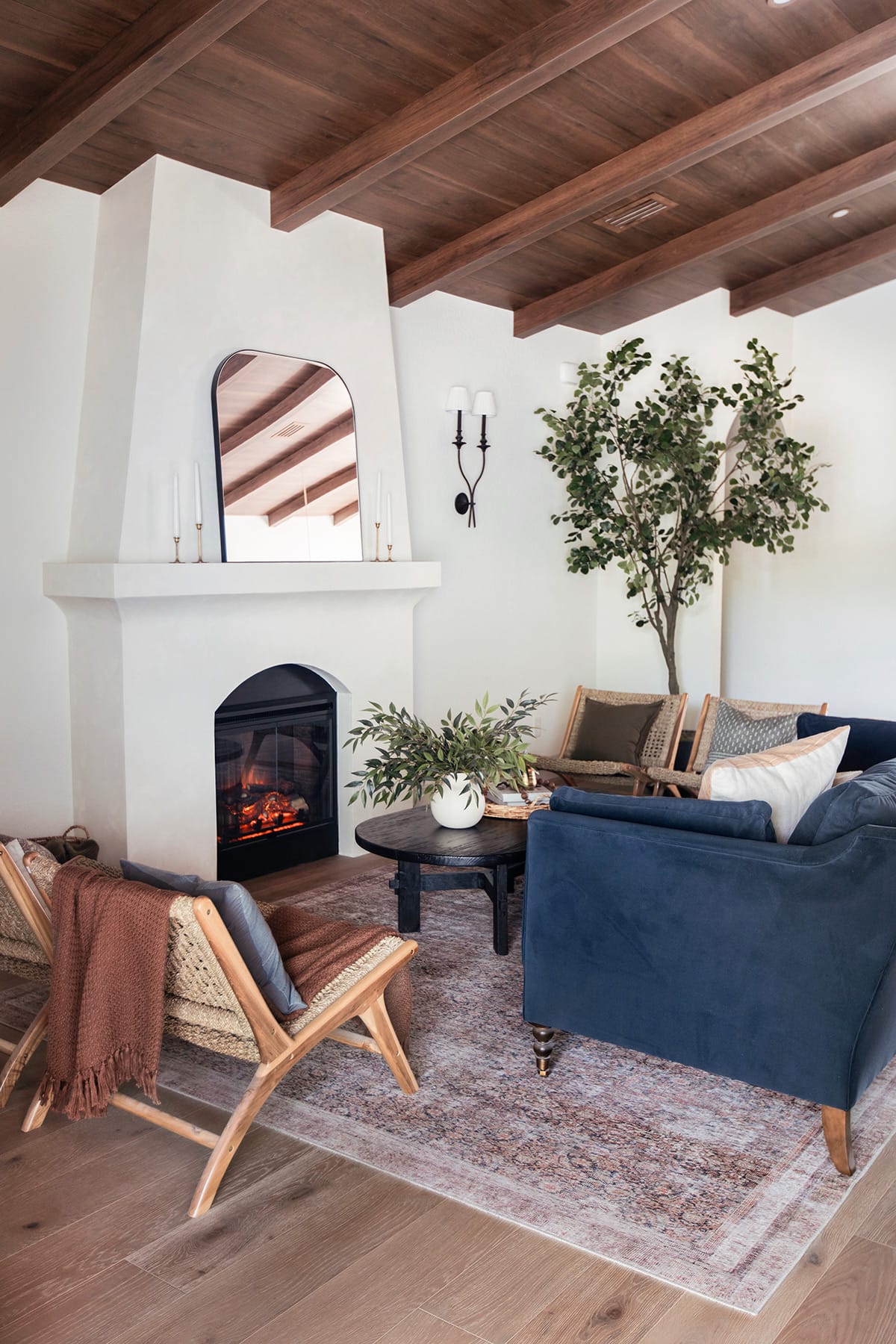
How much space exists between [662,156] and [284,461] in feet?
6.38

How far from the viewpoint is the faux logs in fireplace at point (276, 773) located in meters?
4.71

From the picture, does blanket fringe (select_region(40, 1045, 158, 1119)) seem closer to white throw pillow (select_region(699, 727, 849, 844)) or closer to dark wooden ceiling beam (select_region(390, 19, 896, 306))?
white throw pillow (select_region(699, 727, 849, 844))

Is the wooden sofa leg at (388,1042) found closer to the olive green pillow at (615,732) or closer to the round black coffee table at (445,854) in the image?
the round black coffee table at (445,854)

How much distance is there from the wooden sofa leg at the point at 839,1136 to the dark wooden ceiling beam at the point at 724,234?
13.5ft

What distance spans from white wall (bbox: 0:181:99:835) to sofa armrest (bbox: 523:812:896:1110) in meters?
2.27

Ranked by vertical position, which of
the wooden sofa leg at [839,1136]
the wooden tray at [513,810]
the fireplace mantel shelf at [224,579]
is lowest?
the wooden sofa leg at [839,1136]

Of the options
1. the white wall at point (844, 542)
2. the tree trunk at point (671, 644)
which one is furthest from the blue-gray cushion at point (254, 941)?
the white wall at point (844, 542)

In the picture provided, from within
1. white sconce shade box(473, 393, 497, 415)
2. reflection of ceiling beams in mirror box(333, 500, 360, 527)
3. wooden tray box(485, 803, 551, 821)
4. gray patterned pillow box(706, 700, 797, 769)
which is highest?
white sconce shade box(473, 393, 497, 415)

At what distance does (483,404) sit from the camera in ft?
18.5

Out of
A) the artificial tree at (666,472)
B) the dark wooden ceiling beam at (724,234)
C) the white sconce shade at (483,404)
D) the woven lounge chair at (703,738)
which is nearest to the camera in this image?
the dark wooden ceiling beam at (724,234)

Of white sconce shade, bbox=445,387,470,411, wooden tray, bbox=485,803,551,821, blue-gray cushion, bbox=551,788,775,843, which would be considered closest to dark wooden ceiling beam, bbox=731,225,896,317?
white sconce shade, bbox=445,387,470,411

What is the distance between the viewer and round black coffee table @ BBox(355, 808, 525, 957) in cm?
359

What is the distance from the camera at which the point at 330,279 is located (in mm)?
4684

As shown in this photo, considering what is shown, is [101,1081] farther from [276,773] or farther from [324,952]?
[276,773]
